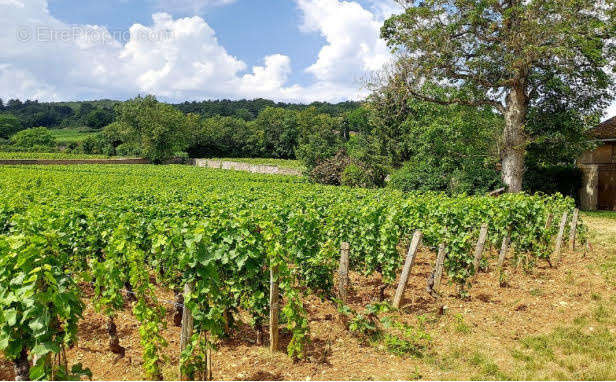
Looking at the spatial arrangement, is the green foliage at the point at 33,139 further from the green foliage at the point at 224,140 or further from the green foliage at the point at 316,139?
the green foliage at the point at 316,139

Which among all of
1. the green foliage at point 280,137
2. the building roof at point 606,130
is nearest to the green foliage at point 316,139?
the green foliage at point 280,137

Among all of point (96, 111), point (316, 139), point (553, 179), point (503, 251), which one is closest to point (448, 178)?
point (553, 179)

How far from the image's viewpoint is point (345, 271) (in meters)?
6.98

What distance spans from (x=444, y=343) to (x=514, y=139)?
59.8ft

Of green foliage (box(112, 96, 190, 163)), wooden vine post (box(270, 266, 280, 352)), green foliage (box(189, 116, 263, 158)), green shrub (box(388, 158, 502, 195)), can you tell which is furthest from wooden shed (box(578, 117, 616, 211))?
green foliage (box(189, 116, 263, 158))

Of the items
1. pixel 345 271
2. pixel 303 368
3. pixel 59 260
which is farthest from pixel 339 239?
pixel 59 260

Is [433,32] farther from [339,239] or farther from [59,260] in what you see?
[59,260]

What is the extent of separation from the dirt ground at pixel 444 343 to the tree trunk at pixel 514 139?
13899 mm

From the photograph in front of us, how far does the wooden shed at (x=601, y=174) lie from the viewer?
23.8 meters

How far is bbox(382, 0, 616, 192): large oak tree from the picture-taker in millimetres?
18828

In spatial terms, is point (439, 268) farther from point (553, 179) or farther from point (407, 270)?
point (553, 179)

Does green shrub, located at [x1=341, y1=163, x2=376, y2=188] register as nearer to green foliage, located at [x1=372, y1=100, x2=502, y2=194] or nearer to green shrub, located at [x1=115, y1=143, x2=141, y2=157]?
green foliage, located at [x1=372, y1=100, x2=502, y2=194]

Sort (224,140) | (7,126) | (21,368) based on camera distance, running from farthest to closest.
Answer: (7,126) → (224,140) → (21,368)

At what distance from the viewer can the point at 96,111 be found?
399ft
